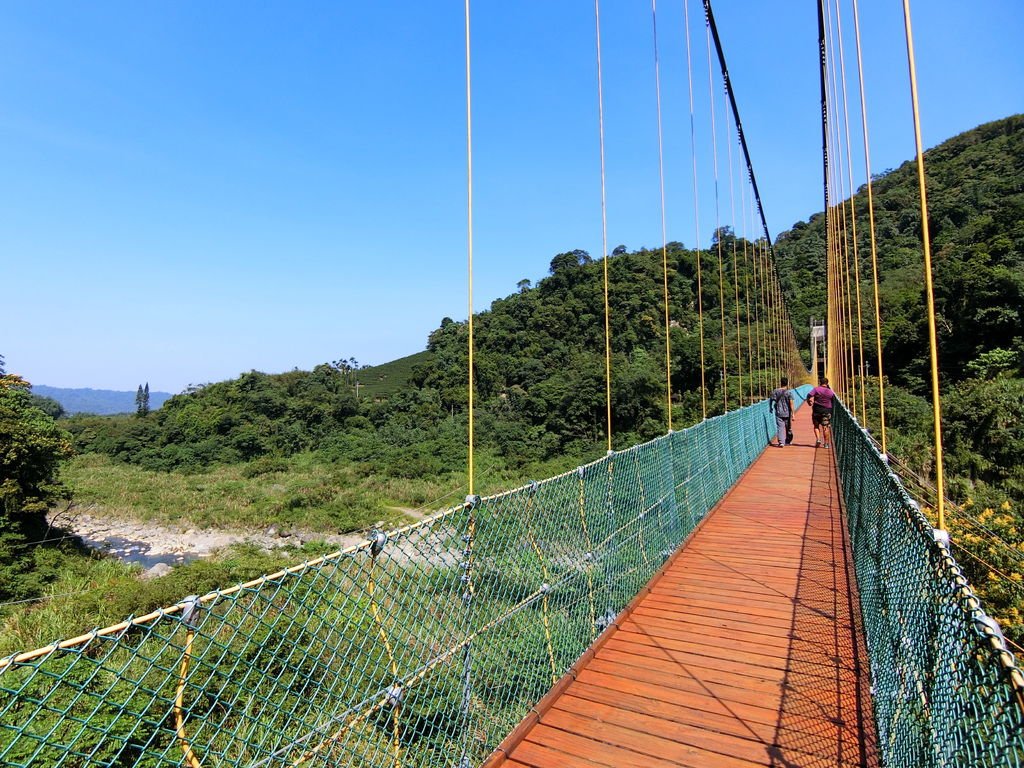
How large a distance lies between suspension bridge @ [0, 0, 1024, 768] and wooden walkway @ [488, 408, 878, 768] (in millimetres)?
11

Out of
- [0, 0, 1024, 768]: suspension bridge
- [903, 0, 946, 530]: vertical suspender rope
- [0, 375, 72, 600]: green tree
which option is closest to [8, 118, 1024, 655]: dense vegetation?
[0, 375, 72, 600]: green tree

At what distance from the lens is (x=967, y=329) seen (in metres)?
26.9

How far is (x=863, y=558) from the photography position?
2.95 meters

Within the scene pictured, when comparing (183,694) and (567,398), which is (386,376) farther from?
(183,694)

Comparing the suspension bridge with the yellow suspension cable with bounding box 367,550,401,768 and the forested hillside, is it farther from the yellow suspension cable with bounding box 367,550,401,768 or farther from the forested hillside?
the forested hillside

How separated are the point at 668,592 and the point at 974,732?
2319 millimetres

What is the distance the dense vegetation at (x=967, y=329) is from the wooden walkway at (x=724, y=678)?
157cm

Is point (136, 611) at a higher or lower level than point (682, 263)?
lower

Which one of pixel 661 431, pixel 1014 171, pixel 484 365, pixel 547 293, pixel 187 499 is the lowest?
pixel 187 499

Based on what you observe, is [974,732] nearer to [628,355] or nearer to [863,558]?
[863,558]

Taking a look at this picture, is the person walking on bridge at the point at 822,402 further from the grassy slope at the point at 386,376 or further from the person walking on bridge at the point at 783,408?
the grassy slope at the point at 386,376

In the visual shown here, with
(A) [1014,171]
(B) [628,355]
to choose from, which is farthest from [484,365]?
(A) [1014,171]

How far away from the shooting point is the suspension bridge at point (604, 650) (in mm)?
1166

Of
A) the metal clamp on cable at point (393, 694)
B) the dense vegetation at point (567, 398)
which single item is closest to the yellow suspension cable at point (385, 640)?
the metal clamp on cable at point (393, 694)
